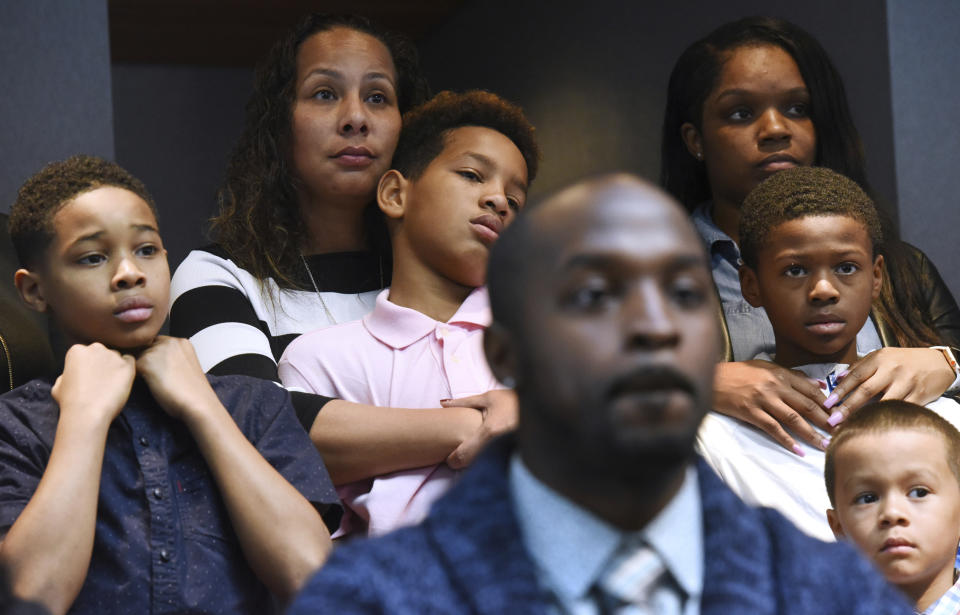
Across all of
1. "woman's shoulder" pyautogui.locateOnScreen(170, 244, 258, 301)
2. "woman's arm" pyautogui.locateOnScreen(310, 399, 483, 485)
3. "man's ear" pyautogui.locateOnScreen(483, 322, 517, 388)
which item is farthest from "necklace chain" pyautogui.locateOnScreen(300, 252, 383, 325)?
"man's ear" pyautogui.locateOnScreen(483, 322, 517, 388)

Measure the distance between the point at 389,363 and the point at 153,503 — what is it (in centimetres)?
49

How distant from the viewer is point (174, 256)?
216 inches

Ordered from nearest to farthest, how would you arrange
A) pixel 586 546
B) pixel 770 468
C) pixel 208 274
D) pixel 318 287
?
pixel 586 546
pixel 770 468
pixel 208 274
pixel 318 287

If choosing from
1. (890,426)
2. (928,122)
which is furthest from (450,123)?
(928,122)

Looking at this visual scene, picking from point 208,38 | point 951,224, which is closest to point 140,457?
point 951,224

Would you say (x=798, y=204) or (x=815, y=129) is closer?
(x=798, y=204)

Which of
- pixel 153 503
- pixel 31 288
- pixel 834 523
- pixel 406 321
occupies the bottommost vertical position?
pixel 834 523

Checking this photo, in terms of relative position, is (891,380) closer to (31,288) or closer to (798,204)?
(798,204)

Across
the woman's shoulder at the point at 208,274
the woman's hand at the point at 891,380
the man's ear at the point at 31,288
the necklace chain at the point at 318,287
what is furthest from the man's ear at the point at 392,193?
the woman's hand at the point at 891,380

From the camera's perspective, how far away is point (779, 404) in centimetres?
167

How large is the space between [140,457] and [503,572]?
807 millimetres

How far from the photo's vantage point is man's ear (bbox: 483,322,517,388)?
74cm

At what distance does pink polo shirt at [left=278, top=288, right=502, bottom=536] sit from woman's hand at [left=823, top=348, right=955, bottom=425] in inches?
20.3

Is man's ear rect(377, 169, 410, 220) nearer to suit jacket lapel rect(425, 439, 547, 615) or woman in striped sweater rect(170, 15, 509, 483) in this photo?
woman in striped sweater rect(170, 15, 509, 483)
